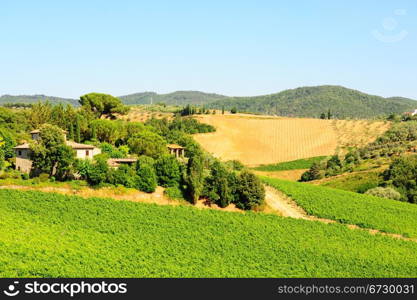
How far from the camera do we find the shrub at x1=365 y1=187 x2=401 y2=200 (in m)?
58.4

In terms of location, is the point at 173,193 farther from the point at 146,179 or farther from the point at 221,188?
the point at 221,188

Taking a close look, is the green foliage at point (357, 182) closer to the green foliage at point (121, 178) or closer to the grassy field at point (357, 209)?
the grassy field at point (357, 209)

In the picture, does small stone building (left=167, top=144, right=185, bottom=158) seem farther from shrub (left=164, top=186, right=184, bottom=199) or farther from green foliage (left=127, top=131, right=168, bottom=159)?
shrub (left=164, top=186, right=184, bottom=199)

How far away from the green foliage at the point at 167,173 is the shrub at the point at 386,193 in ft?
95.9

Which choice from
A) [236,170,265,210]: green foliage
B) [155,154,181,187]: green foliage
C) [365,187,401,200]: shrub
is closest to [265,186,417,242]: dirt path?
[236,170,265,210]: green foliage

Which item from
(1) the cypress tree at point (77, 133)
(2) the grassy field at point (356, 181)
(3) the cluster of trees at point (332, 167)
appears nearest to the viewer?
(1) the cypress tree at point (77, 133)

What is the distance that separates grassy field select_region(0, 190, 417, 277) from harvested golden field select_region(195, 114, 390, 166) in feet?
176

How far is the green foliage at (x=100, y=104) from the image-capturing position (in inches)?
3374

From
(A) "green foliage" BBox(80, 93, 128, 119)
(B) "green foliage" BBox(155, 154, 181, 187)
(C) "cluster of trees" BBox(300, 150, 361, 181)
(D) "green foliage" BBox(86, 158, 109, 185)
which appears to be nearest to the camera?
(D) "green foliage" BBox(86, 158, 109, 185)

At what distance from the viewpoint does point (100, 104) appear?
282ft

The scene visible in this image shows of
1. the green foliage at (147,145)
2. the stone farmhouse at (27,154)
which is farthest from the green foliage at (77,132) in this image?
the stone farmhouse at (27,154)

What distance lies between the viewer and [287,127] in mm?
121562

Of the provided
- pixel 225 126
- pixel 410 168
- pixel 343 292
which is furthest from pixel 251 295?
pixel 225 126

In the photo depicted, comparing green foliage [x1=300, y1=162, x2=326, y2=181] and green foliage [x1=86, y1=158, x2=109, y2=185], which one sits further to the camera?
green foliage [x1=300, y1=162, x2=326, y2=181]
